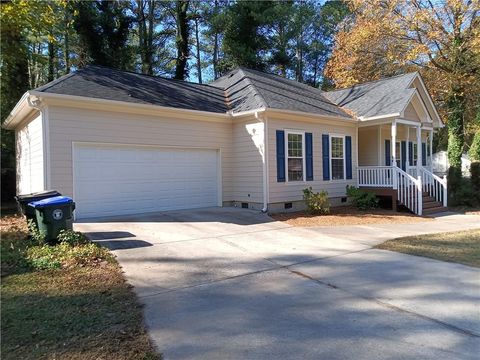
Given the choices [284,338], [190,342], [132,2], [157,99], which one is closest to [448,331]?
[284,338]

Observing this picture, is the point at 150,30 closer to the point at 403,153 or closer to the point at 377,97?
the point at 377,97

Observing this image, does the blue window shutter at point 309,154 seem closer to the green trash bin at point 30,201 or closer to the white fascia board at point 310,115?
the white fascia board at point 310,115

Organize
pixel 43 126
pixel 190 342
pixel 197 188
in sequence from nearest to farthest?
1. pixel 190 342
2. pixel 43 126
3. pixel 197 188

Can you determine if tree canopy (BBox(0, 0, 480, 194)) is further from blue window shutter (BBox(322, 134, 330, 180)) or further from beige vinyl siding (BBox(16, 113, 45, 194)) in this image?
blue window shutter (BBox(322, 134, 330, 180))

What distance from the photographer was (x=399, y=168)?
1562cm

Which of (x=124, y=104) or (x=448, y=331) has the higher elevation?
(x=124, y=104)

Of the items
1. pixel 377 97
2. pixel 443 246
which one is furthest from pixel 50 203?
pixel 377 97

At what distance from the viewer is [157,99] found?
12680 millimetres

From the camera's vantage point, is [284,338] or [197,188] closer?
[284,338]

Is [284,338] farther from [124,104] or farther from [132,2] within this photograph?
[132,2]

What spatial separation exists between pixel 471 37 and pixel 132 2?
71.5 feet

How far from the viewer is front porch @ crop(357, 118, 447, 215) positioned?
1473 cm

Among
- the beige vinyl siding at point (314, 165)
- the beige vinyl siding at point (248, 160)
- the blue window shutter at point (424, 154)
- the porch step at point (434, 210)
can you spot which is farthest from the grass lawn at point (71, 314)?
the blue window shutter at point (424, 154)

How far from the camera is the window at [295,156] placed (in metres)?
14.0
